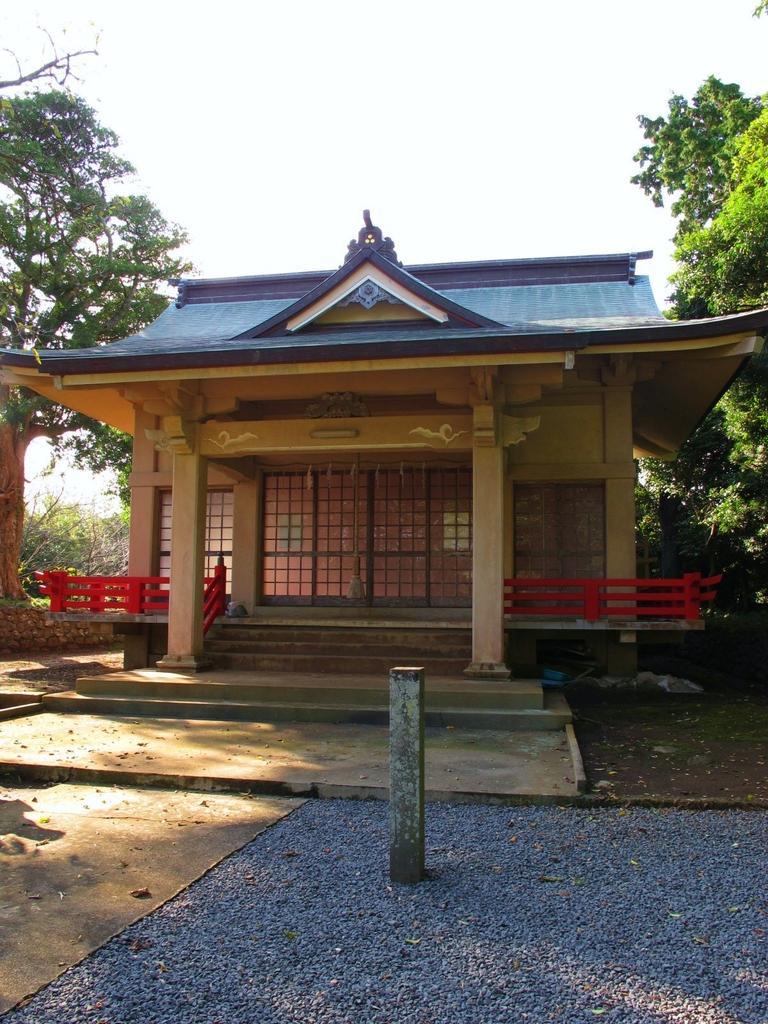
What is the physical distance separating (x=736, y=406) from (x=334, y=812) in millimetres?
11132

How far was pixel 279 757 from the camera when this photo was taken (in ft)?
21.1

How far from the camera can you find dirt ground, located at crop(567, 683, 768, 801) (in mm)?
5723

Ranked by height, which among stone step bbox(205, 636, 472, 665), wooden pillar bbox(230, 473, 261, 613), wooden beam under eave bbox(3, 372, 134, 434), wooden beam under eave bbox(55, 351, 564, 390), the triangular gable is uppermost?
the triangular gable

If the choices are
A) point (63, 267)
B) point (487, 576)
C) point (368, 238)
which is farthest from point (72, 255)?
point (487, 576)

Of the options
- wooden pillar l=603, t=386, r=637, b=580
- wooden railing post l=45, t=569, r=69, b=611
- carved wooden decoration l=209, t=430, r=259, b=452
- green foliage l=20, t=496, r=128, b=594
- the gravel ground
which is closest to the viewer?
the gravel ground

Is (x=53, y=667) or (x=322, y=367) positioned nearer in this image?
(x=322, y=367)

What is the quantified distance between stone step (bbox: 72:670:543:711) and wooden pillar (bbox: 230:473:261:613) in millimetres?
3517

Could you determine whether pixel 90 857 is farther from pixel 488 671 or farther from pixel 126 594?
pixel 126 594

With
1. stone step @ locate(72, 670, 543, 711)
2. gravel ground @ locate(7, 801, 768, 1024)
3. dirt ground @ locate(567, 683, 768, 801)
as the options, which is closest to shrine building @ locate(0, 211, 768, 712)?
stone step @ locate(72, 670, 543, 711)

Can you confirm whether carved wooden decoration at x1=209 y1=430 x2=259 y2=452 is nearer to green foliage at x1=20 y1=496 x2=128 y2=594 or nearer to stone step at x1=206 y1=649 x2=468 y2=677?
stone step at x1=206 y1=649 x2=468 y2=677

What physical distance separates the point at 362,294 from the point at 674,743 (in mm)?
6759

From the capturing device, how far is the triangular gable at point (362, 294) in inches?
407

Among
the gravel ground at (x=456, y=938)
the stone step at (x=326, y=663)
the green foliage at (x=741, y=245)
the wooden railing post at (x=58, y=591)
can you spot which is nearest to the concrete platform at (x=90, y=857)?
the gravel ground at (x=456, y=938)

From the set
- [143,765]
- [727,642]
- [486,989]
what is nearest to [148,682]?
[143,765]
